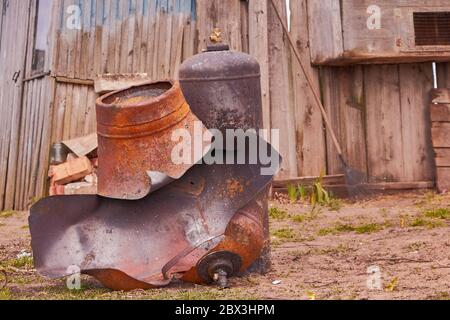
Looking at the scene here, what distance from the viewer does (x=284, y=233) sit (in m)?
5.77

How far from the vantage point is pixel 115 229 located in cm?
376

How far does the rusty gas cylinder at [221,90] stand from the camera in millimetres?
3943

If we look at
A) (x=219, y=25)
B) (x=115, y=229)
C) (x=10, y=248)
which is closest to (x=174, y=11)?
(x=219, y=25)

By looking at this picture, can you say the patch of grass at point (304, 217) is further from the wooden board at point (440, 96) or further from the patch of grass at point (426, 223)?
the wooden board at point (440, 96)

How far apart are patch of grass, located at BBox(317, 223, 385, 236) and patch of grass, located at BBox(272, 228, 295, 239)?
253mm

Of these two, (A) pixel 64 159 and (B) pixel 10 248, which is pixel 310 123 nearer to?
(A) pixel 64 159

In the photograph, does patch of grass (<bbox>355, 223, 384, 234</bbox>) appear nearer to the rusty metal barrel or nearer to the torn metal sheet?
the rusty metal barrel

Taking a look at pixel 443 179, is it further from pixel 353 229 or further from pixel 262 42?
pixel 262 42

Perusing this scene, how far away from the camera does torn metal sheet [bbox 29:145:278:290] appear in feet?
12.0

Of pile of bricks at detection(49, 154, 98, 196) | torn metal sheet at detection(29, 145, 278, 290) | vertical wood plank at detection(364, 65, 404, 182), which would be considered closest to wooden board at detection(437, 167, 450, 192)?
vertical wood plank at detection(364, 65, 404, 182)

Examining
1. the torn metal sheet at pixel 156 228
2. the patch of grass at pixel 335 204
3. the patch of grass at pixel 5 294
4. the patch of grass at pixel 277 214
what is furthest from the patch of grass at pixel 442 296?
the patch of grass at pixel 335 204

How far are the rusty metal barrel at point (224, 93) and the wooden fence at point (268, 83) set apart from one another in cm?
375

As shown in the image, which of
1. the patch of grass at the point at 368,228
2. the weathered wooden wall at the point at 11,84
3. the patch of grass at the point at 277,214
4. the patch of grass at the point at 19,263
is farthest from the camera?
the weathered wooden wall at the point at 11,84

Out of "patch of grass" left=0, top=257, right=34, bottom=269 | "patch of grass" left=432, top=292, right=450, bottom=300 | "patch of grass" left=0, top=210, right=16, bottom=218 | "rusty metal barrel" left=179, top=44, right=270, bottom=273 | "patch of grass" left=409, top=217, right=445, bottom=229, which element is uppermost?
"rusty metal barrel" left=179, top=44, right=270, bottom=273
